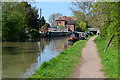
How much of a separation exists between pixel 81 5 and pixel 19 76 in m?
20.5

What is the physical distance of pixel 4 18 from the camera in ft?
115

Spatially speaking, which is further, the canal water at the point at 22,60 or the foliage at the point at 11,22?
the foliage at the point at 11,22

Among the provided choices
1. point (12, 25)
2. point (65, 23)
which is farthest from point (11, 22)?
point (65, 23)

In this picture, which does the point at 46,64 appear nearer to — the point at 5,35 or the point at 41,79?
the point at 41,79

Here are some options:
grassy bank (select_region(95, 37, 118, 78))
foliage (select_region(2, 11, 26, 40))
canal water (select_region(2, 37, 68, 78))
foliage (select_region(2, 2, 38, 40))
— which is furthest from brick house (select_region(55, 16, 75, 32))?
grassy bank (select_region(95, 37, 118, 78))

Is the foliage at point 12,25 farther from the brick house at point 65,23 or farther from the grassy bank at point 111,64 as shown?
the brick house at point 65,23

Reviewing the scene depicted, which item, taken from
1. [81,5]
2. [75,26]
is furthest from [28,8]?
[75,26]

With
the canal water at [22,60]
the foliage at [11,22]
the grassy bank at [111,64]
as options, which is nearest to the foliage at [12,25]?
the foliage at [11,22]

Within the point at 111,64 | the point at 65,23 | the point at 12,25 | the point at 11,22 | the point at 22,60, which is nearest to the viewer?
the point at 111,64

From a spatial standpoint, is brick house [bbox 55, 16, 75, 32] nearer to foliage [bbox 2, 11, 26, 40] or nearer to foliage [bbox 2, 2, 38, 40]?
foliage [bbox 2, 2, 38, 40]

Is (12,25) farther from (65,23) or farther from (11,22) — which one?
(65,23)

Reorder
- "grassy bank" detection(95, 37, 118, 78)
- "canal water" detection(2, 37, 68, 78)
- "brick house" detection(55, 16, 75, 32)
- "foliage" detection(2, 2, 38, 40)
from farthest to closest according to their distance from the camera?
"brick house" detection(55, 16, 75, 32), "foliage" detection(2, 2, 38, 40), "canal water" detection(2, 37, 68, 78), "grassy bank" detection(95, 37, 118, 78)

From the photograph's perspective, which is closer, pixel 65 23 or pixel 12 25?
pixel 12 25

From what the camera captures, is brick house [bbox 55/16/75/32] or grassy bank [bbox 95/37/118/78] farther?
brick house [bbox 55/16/75/32]
